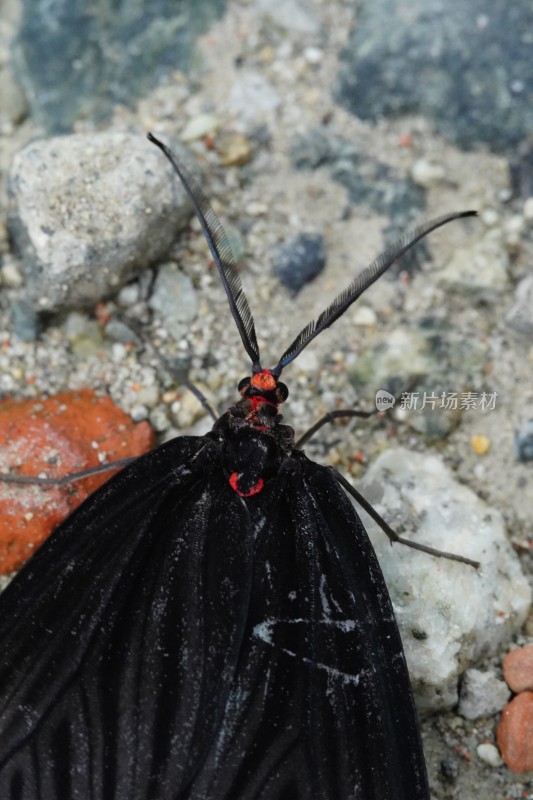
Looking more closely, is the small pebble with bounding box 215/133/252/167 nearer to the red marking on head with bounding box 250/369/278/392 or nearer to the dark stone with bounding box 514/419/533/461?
the red marking on head with bounding box 250/369/278/392

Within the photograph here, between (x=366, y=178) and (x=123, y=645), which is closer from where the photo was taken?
(x=123, y=645)

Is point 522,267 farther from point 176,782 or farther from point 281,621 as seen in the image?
point 176,782

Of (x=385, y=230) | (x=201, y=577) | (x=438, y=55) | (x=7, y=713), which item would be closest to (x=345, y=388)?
(x=385, y=230)

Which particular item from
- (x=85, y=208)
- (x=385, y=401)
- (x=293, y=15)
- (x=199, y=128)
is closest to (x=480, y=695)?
(x=385, y=401)

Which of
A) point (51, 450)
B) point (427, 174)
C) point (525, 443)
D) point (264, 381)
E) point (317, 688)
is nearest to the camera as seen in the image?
point (317, 688)

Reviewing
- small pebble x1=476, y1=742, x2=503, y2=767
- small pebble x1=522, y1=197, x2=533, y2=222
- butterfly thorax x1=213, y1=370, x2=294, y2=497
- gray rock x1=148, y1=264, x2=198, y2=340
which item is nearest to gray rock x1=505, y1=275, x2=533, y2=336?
small pebble x1=522, y1=197, x2=533, y2=222

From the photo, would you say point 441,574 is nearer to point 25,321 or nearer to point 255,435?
point 255,435

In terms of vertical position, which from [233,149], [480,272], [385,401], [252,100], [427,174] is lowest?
[385,401]

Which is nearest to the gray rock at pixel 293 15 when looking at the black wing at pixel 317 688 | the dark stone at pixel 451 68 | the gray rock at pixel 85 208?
the dark stone at pixel 451 68
